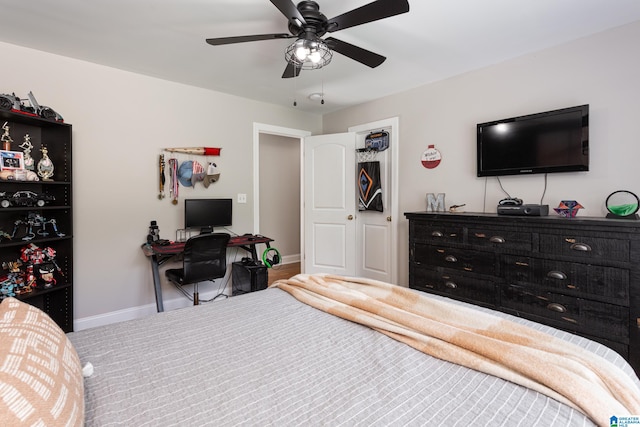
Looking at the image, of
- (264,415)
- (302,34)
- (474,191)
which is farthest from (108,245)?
(474,191)

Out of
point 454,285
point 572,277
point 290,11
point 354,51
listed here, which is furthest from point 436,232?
point 290,11

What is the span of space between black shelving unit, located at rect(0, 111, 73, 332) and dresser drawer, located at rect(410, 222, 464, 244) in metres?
3.04

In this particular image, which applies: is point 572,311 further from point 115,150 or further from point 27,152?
point 27,152

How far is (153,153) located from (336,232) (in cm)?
235

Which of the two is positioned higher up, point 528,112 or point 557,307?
point 528,112

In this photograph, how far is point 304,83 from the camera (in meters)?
3.32

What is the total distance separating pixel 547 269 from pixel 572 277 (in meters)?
0.14

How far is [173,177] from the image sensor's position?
130 inches

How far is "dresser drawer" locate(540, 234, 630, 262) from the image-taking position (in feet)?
6.22

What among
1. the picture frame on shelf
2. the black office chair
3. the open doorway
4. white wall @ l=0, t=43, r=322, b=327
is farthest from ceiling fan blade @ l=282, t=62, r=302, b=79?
the open doorway

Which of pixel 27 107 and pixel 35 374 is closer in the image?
pixel 35 374

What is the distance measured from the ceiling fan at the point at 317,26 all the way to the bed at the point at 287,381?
1581 mm

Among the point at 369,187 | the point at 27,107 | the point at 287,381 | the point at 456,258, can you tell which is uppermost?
the point at 27,107

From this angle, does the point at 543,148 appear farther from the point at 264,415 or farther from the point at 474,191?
the point at 264,415
